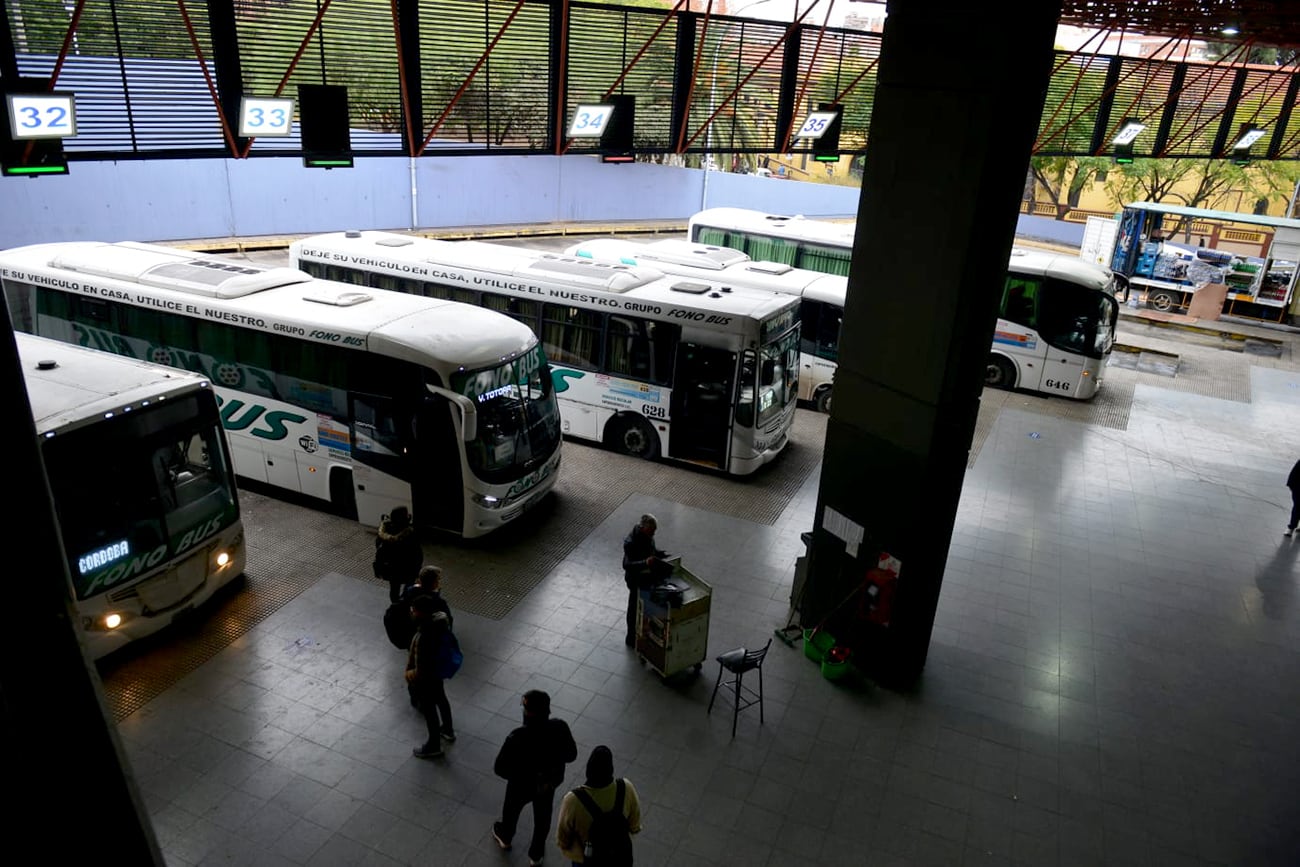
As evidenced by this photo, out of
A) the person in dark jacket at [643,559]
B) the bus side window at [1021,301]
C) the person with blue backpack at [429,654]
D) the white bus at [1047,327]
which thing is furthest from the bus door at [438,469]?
the bus side window at [1021,301]

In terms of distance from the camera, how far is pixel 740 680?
7293 millimetres

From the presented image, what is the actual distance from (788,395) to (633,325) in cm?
255

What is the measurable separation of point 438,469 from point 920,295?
5392 millimetres

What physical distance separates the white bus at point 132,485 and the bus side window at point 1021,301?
1342 cm

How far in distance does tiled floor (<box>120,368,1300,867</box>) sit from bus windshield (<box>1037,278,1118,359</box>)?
5.94 meters

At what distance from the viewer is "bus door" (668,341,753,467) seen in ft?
37.9

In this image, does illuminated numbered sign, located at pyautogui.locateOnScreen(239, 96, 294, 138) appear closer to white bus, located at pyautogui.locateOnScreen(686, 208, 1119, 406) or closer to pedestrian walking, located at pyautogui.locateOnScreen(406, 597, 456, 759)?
pedestrian walking, located at pyautogui.locateOnScreen(406, 597, 456, 759)

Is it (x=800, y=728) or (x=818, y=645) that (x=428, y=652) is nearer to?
(x=800, y=728)

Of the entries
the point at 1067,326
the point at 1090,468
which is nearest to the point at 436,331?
the point at 1090,468

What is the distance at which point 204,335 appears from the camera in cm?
1055

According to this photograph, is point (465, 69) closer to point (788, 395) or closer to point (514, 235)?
point (788, 395)

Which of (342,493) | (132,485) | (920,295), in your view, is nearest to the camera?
(920,295)


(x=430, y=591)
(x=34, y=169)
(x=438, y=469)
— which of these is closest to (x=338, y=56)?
(x=34, y=169)

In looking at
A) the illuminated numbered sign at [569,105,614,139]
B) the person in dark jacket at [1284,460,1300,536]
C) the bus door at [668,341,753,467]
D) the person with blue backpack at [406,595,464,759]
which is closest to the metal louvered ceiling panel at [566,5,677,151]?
the illuminated numbered sign at [569,105,614,139]
